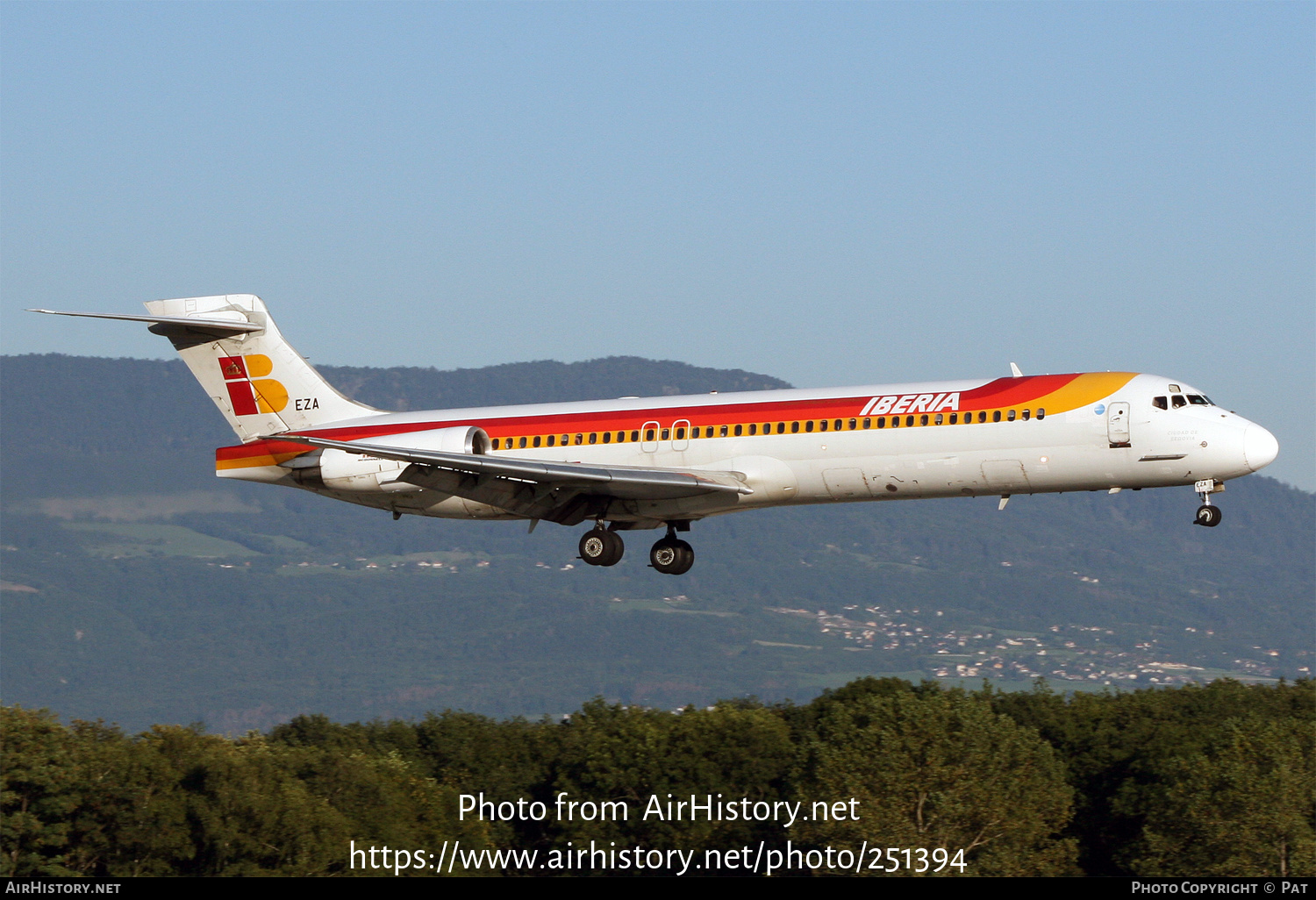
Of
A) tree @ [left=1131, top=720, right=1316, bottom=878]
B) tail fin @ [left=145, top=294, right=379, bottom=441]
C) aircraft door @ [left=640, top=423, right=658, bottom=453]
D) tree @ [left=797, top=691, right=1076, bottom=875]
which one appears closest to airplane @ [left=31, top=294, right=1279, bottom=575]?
aircraft door @ [left=640, top=423, right=658, bottom=453]

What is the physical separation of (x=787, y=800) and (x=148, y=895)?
3267 cm

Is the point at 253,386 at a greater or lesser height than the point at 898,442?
greater

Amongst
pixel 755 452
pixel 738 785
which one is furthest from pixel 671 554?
pixel 738 785

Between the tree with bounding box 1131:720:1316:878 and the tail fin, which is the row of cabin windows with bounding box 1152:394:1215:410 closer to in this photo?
the tail fin

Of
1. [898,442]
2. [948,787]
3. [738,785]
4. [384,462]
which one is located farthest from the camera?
[738,785]

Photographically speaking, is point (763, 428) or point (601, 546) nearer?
point (763, 428)

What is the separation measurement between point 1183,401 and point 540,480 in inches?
503

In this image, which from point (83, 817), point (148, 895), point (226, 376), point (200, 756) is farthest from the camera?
point (200, 756)

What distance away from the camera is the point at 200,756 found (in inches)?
2163

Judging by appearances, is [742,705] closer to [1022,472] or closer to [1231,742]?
[1231,742]

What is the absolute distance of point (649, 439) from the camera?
35.3 m

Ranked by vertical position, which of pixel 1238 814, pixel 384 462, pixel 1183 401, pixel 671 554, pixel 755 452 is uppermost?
pixel 1183 401

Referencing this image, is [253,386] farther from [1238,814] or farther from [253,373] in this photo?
[1238,814]

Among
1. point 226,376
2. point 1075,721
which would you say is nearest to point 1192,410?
point 226,376
